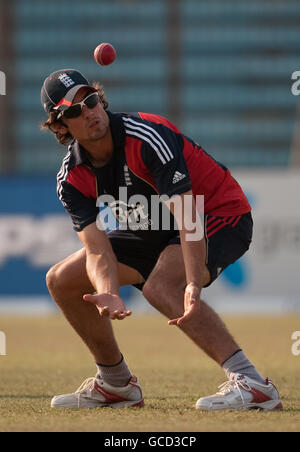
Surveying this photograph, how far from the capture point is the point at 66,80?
20.7 feet

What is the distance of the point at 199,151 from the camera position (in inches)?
258

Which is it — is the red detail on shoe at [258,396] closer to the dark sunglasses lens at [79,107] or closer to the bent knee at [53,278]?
the bent knee at [53,278]

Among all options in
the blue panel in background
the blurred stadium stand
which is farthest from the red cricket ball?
the blurred stadium stand

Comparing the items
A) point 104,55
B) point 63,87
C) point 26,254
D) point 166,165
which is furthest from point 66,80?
point 26,254

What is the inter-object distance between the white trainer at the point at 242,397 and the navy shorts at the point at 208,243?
63 cm

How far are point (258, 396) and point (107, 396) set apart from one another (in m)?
1.04

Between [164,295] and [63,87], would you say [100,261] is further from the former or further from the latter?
[63,87]

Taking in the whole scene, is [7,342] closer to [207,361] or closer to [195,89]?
[207,361]

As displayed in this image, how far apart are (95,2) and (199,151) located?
411 feet

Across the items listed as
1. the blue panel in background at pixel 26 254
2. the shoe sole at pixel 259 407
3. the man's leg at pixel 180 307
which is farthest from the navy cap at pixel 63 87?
the blue panel in background at pixel 26 254

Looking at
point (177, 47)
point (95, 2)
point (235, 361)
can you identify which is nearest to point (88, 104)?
point (235, 361)

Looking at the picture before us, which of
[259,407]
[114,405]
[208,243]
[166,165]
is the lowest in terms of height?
[114,405]

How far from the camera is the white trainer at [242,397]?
6254mm

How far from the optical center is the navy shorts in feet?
21.4
